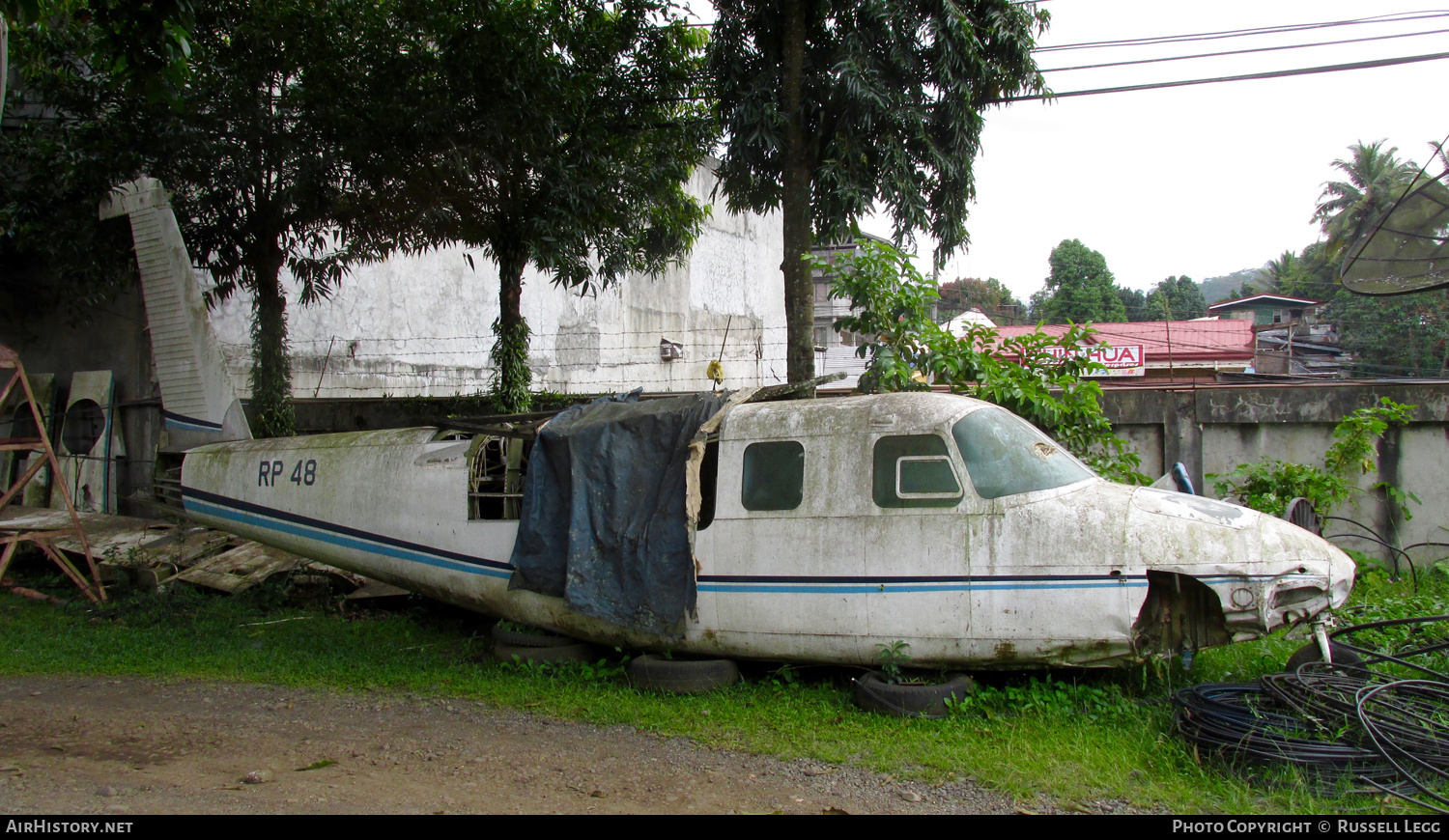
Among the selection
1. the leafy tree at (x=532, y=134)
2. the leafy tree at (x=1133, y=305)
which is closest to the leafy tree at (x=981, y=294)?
the leafy tree at (x=1133, y=305)

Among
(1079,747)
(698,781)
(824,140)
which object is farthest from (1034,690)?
(824,140)

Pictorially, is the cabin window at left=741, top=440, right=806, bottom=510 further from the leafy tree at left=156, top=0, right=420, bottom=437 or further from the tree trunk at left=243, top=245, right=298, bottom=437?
the tree trunk at left=243, top=245, right=298, bottom=437

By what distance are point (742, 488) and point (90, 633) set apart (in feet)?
24.6

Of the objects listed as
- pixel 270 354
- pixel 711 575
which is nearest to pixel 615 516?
pixel 711 575

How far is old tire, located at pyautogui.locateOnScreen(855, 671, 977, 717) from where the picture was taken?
6.11 metres

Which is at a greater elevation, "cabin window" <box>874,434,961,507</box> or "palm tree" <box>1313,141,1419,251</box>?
"palm tree" <box>1313,141,1419,251</box>

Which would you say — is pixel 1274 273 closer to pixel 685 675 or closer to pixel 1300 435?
pixel 1300 435

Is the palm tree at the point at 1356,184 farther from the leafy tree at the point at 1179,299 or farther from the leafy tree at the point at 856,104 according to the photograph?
the leafy tree at the point at 856,104

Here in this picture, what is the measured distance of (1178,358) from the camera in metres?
31.3

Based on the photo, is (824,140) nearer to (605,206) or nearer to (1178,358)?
(605,206)

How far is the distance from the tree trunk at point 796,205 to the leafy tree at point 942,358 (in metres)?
1.41

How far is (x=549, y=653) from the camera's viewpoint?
7.52 metres

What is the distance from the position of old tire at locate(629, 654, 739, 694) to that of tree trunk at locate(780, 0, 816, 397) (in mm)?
Result: 4436

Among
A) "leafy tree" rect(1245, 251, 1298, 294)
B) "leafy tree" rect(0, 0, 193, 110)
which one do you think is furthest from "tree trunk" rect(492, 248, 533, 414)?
"leafy tree" rect(1245, 251, 1298, 294)
